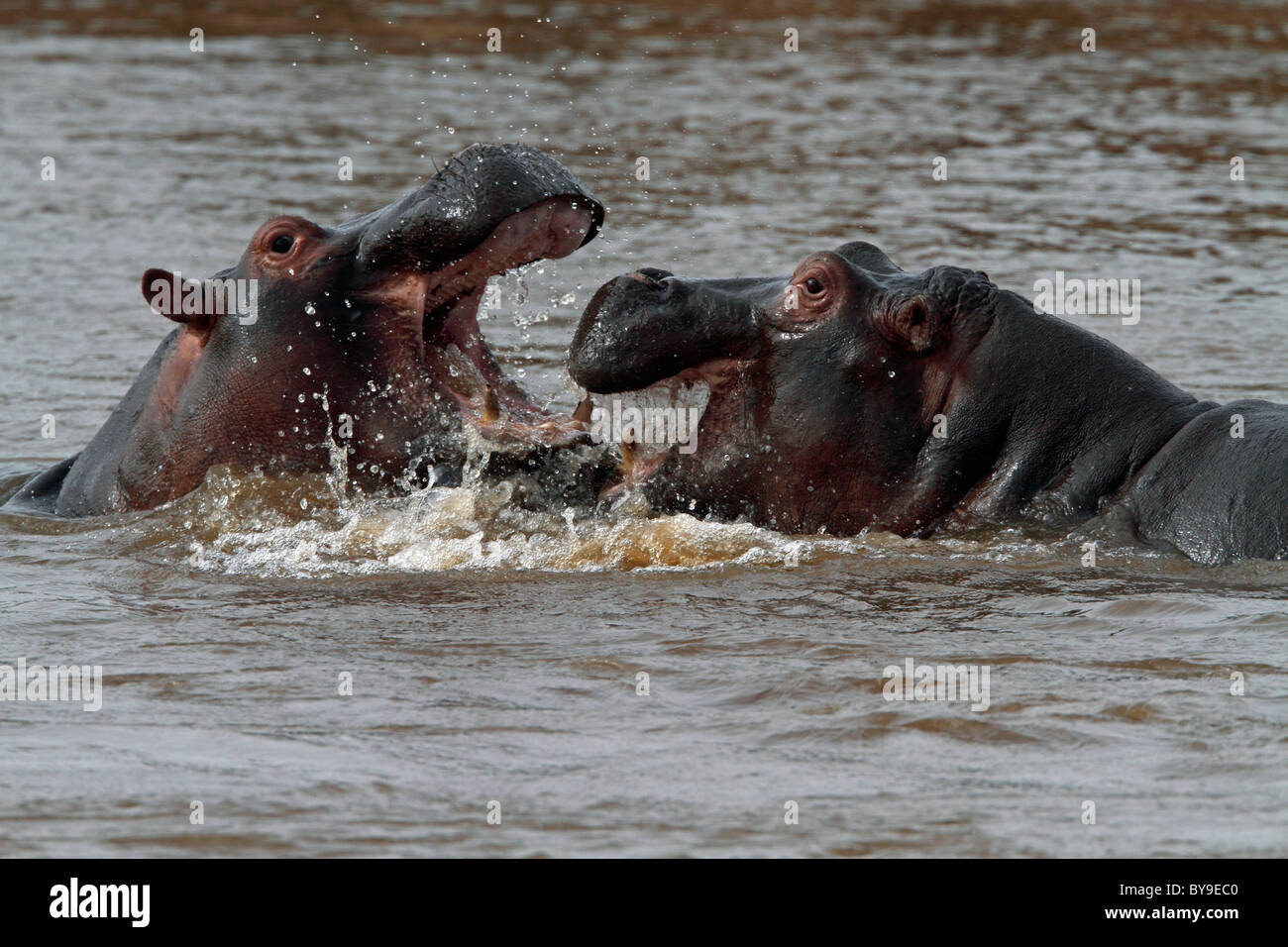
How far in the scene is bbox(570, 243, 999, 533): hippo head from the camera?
6.72 m

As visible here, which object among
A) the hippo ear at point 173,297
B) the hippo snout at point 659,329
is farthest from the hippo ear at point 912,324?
the hippo ear at point 173,297

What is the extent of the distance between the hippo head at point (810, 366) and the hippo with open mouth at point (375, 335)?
0.49 m

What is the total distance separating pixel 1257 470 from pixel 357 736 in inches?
118

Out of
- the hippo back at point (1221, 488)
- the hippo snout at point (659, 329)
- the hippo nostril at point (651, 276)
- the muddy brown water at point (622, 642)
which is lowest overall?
the muddy brown water at point (622, 642)

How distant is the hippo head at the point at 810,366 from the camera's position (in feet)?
22.0

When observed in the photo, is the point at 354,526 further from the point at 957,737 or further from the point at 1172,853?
the point at 1172,853

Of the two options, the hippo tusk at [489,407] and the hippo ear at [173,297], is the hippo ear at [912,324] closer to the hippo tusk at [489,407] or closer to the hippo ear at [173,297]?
the hippo tusk at [489,407]

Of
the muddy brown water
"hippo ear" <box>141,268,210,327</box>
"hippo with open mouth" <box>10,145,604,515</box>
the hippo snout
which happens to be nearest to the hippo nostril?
the hippo snout

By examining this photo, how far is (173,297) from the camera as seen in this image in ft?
24.1

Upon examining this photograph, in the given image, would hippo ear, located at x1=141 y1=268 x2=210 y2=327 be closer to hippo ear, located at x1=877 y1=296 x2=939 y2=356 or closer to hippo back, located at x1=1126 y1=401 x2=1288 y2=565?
hippo ear, located at x1=877 y1=296 x2=939 y2=356

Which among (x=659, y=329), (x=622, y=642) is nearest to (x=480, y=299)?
(x=659, y=329)

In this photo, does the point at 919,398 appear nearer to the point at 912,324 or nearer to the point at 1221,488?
the point at 912,324

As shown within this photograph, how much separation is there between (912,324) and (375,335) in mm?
1945

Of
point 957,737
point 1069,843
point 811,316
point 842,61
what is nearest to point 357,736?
point 957,737
